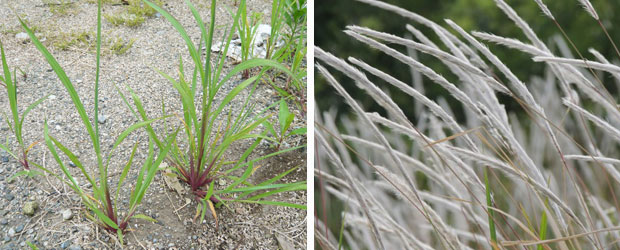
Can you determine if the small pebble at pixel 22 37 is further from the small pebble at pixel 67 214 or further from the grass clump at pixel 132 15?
the small pebble at pixel 67 214

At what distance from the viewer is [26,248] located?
39.3 inches

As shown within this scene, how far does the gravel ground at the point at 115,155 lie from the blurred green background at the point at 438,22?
14cm

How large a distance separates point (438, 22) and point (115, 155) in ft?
3.35

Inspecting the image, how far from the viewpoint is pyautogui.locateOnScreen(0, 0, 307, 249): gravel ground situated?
1.02m

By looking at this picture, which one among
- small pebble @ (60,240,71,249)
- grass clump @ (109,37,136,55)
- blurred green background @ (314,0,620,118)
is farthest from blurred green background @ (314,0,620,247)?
grass clump @ (109,37,136,55)

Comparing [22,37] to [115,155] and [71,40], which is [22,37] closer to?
[71,40]

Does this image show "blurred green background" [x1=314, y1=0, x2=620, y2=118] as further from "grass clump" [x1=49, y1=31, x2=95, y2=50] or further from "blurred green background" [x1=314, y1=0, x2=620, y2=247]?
"grass clump" [x1=49, y1=31, x2=95, y2=50]

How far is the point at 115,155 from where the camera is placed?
3.93 ft

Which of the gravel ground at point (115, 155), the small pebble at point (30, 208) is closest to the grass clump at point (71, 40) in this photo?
the gravel ground at point (115, 155)

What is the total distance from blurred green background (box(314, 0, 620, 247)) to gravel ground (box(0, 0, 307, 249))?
0.46 feet

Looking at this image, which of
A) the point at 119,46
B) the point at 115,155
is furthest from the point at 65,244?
the point at 119,46

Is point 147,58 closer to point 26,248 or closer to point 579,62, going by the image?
point 26,248

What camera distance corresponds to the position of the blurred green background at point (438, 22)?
51.5 inches

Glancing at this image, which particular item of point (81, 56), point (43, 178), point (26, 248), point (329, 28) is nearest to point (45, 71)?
point (81, 56)
